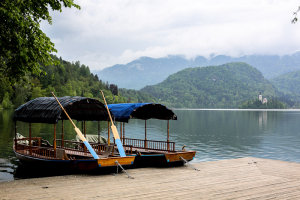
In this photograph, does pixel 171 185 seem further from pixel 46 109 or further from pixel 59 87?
pixel 59 87

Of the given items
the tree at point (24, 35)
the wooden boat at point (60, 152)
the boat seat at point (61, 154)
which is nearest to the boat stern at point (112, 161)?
the wooden boat at point (60, 152)

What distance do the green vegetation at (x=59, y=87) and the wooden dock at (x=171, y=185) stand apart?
4713cm

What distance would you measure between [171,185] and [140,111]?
8130mm

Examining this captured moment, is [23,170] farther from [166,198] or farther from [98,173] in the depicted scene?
[166,198]

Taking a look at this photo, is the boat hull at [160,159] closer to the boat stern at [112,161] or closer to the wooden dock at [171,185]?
the wooden dock at [171,185]

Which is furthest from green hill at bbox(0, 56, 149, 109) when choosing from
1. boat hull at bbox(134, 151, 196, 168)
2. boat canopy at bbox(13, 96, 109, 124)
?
boat hull at bbox(134, 151, 196, 168)

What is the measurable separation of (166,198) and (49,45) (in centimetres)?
779

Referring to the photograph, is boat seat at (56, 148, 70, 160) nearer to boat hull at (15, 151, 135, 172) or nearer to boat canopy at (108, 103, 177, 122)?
boat hull at (15, 151, 135, 172)

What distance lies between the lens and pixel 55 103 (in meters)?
15.5

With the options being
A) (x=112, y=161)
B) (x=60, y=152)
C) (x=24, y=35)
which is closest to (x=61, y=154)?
(x=60, y=152)

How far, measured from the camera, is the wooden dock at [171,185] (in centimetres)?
1006

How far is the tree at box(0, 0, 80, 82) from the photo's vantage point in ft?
37.5

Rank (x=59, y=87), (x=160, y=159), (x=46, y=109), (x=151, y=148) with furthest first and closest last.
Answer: (x=59, y=87)
(x=151, y=148)
(x=160, y=159)
(x=46, y=109)

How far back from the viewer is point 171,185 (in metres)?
11.5
